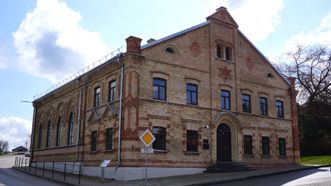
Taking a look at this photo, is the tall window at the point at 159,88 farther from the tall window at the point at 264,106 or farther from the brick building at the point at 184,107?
the tall window at the point at 264,106

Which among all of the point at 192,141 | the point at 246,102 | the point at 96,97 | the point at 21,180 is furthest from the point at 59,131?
the point at 246,102

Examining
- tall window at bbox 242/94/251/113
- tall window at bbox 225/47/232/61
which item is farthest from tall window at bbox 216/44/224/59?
tall window at bbox 242/94/251/113

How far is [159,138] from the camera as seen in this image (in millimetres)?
23531

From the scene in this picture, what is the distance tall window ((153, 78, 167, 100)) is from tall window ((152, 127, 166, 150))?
214 centimetres

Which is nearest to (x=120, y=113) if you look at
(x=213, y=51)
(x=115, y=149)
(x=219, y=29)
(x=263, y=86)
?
(x=115, y=149)

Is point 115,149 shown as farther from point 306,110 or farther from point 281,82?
point 306,110

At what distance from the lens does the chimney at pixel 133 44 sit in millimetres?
23359

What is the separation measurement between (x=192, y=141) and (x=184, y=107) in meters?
2.41

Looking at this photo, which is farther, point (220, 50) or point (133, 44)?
point (220, 50)

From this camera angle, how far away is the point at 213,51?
90.4ft

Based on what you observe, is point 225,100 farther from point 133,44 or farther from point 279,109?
point 133,44

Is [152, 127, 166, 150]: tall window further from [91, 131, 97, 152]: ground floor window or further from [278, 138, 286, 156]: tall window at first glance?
[278, 138, 286, 156]: tall window

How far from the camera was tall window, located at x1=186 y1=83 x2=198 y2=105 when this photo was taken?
25.6m

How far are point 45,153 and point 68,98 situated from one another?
7.42 m
